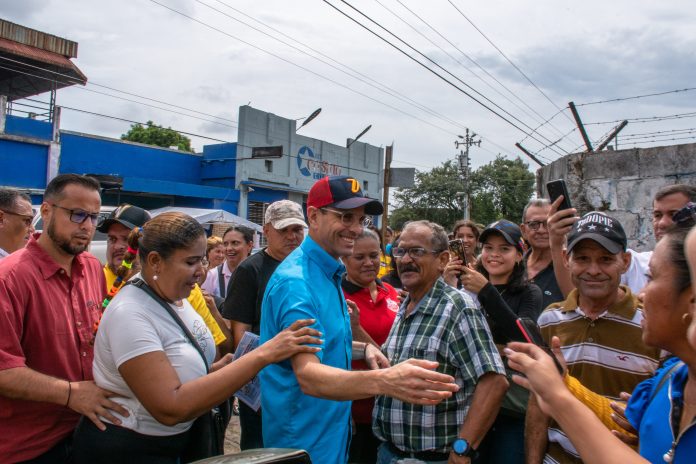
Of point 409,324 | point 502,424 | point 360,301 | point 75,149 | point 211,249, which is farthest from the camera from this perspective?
point 75,149

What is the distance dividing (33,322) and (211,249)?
4.32 meters

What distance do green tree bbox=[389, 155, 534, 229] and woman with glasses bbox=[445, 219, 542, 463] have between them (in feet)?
136

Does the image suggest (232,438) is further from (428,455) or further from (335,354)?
(335,354)

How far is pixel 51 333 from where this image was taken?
2.40 meters

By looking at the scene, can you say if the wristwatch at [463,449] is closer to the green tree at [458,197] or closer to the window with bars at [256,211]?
the window with bars at [256,211]

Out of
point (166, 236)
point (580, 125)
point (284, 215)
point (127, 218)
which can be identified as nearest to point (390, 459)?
point (166, 236)

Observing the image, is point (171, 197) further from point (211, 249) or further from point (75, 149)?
point (211, 249)

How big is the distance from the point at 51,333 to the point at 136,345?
2.23 feet

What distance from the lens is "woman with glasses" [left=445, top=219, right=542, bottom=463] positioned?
9.58ft

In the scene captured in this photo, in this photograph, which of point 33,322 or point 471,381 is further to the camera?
point 471,381

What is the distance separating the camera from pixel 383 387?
1.80m

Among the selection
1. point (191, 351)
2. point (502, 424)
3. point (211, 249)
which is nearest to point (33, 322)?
point (191, 351)

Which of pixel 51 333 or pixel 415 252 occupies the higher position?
pixel 415 252

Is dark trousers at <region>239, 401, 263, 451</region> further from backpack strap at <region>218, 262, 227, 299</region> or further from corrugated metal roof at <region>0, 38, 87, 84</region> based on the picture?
corrugated metal roof at <region>0, 38, 87, 84</region>
